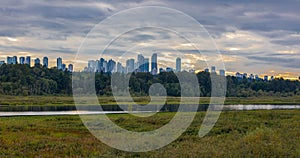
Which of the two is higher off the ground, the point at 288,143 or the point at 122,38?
the point at 122,38

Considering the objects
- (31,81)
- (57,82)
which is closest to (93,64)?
(31,81)

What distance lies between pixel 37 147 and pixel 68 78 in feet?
369

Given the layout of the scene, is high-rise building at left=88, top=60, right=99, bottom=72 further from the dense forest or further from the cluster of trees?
the cluster of trees

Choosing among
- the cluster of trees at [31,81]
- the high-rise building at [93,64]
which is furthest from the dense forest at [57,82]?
the high-rise building at [93,64]

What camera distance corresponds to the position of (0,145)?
22.5m

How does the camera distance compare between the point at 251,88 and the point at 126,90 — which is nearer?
the point at 126,90

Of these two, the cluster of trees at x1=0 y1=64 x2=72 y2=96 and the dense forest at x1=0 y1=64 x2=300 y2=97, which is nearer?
the dense forest at x1=0 y1=64 x2=300 y2=97

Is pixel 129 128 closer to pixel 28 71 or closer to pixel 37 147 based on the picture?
pixel 37 147

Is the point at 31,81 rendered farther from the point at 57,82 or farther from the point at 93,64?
the point at 93,64

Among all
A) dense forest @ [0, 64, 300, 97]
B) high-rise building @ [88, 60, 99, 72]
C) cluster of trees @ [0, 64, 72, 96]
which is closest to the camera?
high-rise building @ [88, 60, 99, 72]

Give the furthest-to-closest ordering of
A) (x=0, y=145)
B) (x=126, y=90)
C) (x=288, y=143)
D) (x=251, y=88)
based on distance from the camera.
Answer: (x=251, y=88)
(x=126, y=90)
(x=0, y=145)
(x=288, y=143)

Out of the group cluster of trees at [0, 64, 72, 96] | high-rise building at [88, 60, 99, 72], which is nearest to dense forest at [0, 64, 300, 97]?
cluster of trees at [0, 64, 72, 96]

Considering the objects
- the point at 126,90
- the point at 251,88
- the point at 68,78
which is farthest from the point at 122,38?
the point at 251,88

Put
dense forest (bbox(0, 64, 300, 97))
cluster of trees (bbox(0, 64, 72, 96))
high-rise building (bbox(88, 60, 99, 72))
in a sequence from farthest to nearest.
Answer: cluster of trees (bbox(0, 64, 72, 96)) → dense forest (bbox(0, 64, 300, 97)) → high-rise building (bbox(88, 60, 99, 72))
